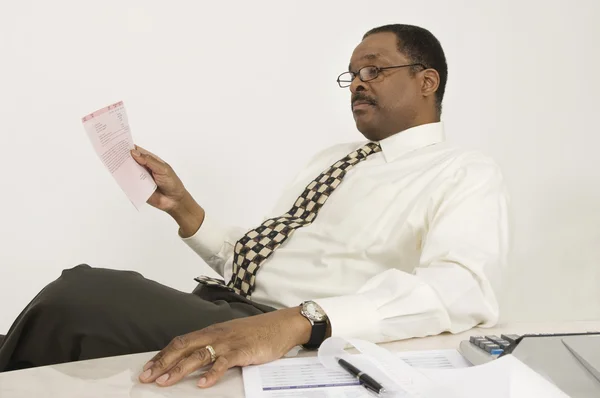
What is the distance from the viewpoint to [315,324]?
102cm

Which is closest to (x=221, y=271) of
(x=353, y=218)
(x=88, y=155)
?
(x=353, y=218)

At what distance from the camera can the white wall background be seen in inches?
91.4

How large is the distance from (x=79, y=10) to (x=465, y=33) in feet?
4.28

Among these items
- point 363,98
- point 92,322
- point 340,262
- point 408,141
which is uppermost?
point 363,98

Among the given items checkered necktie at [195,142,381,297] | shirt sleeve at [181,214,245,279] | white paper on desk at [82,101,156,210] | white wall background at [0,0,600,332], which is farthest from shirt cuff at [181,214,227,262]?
white wall background at [0,0,600,332]

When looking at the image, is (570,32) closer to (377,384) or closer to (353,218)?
(353,218)

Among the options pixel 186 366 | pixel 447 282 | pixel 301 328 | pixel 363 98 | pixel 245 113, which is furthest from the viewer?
pixel 245 113

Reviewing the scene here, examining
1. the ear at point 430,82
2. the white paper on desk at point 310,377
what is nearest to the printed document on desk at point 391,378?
the white paper on desk at point 310,377

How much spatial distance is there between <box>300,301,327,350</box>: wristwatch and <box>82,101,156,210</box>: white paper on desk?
0.53 metres

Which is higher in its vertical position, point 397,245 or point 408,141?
point 408,141

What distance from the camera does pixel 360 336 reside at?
3.45ft

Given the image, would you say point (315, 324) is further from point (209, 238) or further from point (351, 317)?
point (209, 238)

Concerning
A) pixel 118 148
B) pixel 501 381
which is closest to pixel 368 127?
pixel 118 148

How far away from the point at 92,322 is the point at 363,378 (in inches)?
16.5
